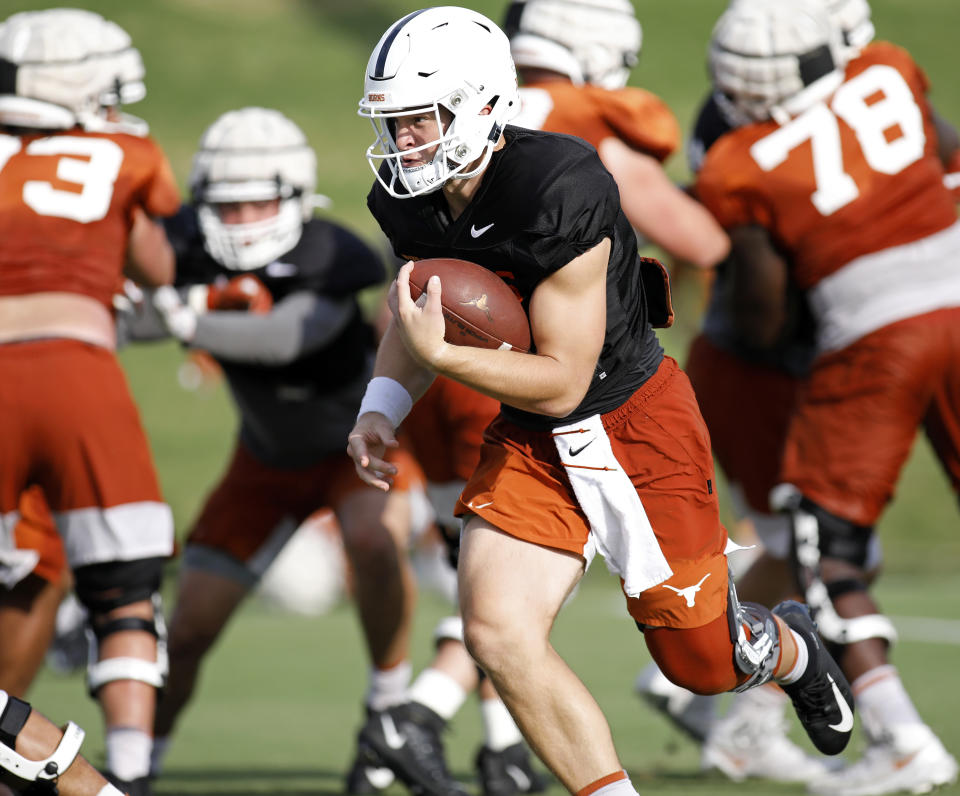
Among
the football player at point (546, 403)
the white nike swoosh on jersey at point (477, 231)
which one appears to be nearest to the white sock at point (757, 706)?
the football player at point (546, 403)

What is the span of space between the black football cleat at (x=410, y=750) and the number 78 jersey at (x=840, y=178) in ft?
5.71

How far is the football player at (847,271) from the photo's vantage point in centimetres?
424

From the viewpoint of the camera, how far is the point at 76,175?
404 centimetres

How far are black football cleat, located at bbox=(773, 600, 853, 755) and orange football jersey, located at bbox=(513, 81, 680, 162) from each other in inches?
59.4

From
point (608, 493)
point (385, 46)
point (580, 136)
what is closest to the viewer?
point (385, 46)

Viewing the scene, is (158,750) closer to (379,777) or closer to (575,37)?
(379,777)

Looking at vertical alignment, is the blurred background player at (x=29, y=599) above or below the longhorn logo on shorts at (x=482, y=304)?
below

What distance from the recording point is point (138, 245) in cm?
427

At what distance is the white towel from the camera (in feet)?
10.4

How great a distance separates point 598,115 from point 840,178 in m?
0.73

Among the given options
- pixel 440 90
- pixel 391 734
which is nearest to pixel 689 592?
pixel 440 90

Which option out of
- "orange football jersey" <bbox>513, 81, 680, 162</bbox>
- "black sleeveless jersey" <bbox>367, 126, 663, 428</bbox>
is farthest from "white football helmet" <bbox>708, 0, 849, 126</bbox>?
"black sleeveless jersey" <bbox>367, 126, 663, 428</bbox>

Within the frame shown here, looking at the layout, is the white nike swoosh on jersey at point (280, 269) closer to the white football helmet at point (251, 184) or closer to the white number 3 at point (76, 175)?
the white football helmet at point (251, 184)

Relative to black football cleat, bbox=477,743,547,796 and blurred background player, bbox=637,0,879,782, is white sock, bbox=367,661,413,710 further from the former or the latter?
blurred background player, bbox=637,0,879,782
